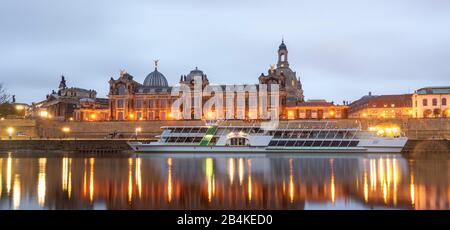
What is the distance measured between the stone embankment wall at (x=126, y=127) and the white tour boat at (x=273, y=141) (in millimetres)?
11127

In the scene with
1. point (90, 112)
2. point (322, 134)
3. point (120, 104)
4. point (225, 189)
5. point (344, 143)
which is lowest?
point (225, 189)

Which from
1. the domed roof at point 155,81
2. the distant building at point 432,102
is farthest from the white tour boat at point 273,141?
the domed roof at point 155,81

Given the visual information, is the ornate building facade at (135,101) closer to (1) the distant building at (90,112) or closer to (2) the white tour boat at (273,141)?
(1) the distant building at (90,112)

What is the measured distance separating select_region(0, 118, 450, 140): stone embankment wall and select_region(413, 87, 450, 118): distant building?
11.6 meters

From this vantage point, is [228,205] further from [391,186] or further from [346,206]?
[391,186]

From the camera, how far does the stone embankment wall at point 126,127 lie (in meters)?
67.3

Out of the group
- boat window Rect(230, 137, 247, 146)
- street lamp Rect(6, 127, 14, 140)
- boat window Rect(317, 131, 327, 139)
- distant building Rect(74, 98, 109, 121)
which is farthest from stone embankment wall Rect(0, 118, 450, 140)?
distant building Rect(74, 98, 109, 121)

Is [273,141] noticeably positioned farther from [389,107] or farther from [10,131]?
[389,107]

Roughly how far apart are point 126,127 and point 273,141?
103ft

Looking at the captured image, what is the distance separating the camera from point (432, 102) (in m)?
78.7

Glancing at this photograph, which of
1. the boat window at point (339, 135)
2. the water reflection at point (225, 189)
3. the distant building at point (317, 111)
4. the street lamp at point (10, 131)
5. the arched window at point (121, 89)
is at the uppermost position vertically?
the arched window at point (121, 89)

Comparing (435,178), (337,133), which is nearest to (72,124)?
(337,133)

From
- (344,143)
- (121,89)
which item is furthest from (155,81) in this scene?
(344,143)

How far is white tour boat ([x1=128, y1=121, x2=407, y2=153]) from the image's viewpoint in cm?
5103
